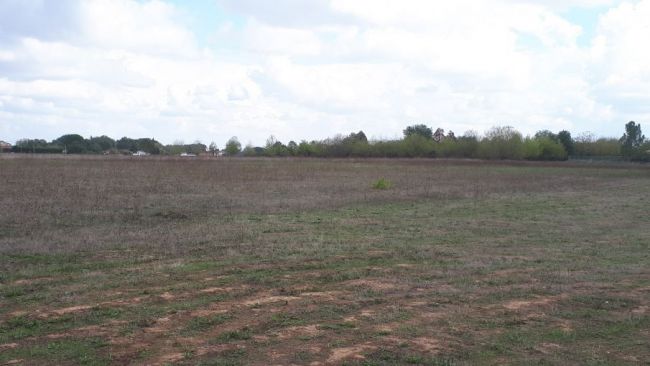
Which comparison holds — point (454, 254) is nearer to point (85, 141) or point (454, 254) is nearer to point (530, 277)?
point (530, 277)

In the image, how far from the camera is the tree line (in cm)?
9862

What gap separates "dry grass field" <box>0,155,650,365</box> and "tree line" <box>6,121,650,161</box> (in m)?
83.0

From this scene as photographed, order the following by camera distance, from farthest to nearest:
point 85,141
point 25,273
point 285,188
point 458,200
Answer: point 85,141
point 285,188
point 458,200
point 25,273

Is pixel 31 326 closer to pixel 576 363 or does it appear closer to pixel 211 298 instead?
pixel 211 298

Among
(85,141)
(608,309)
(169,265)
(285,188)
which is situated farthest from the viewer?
(85,141)

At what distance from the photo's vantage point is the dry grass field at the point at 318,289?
6270 millimetres

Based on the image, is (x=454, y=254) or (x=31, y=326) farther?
(x=454, y=254)

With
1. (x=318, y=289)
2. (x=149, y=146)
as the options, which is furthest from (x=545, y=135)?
(x=318, y=289)

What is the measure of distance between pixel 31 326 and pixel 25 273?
332 centimetres

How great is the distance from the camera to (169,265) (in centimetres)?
1058

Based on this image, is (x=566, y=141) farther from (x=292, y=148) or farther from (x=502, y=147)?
(x=292, y=148)

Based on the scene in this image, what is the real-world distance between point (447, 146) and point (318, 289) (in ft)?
324

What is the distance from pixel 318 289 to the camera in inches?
348

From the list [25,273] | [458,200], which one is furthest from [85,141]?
[25,273]
